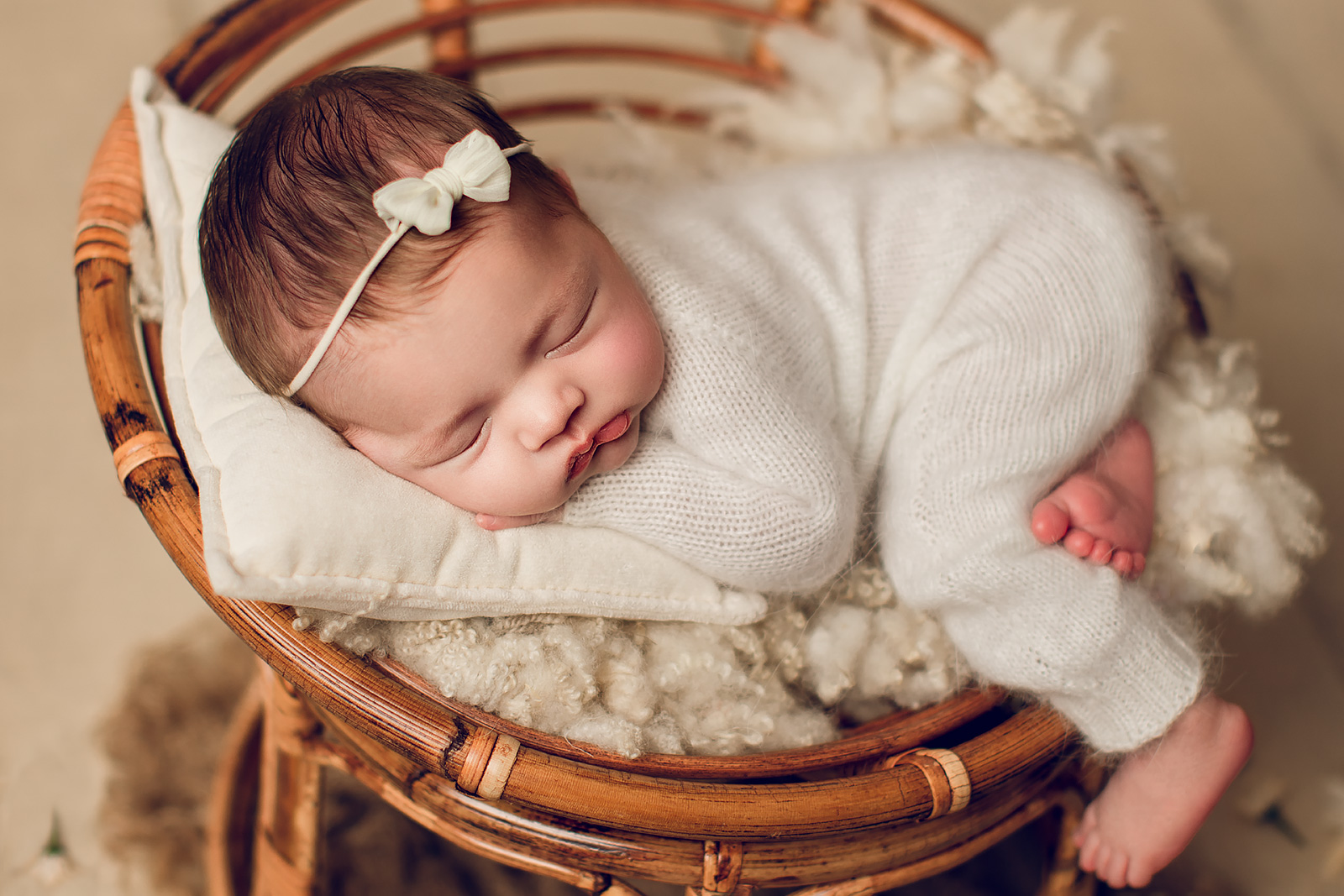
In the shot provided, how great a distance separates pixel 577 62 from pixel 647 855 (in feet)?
5.85

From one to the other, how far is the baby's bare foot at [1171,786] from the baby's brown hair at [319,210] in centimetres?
74

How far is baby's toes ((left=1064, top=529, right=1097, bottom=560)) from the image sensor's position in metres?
0.90

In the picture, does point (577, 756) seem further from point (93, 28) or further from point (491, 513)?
point (93, 28)

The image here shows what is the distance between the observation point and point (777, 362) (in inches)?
37.1

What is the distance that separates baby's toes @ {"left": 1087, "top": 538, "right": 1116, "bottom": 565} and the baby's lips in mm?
449

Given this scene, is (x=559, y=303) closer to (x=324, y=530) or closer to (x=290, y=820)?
(x=324, y=530)

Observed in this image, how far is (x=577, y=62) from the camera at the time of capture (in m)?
2.12

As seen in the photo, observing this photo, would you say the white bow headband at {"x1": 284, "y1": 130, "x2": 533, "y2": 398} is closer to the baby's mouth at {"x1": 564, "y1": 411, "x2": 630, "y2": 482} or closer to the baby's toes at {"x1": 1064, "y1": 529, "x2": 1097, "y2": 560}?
the baby's mouth at {"x1": 564, "y1": 411, "x2": 630, "y2": 482}

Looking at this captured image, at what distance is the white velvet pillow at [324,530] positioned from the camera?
0.75m

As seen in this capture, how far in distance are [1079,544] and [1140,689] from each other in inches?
5.4

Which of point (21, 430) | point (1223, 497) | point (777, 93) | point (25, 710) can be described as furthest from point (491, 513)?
point (21, 430)

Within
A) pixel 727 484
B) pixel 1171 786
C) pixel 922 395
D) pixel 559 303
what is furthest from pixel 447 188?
pixel 1171 786

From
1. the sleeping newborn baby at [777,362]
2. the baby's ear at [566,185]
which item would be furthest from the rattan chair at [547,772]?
the baby's ear at [566,185]

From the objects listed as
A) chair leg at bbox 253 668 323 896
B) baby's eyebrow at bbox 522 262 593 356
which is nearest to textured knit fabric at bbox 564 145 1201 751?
baby's eyebrow at bbox 522 262 593 356
